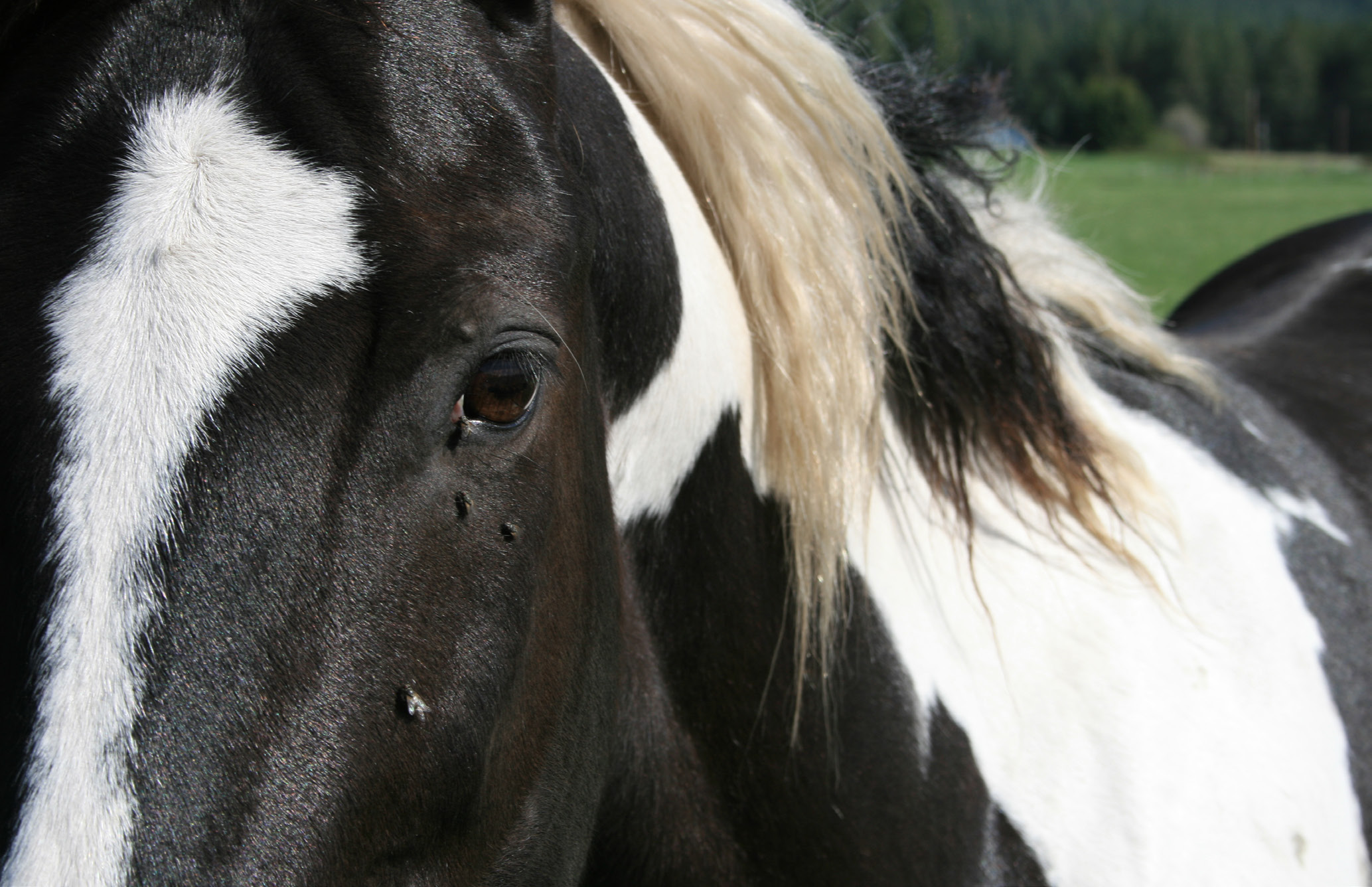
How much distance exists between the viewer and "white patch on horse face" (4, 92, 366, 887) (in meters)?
0.78

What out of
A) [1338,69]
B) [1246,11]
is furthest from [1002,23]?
[1246,11]

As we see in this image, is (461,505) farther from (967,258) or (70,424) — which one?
(967,258)

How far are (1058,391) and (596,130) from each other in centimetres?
85

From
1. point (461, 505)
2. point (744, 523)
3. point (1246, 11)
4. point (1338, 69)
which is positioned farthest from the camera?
point (1246, 11)

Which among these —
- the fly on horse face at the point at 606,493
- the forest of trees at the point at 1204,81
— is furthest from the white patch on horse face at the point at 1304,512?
the forest of trees at the point at 1204,81

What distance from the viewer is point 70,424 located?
2.70 ft

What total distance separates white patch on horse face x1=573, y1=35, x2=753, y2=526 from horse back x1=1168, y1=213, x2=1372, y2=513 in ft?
5.08

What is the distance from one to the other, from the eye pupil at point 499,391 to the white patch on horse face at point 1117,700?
2.12ft

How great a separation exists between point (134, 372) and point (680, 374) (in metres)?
0.64

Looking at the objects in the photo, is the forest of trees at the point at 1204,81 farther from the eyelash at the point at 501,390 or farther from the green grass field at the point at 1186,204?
the eyelash at the point at 501,390

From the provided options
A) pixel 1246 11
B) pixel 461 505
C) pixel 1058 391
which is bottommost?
pixel 1246 11

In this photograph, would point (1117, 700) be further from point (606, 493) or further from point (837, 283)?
point (606, 493)

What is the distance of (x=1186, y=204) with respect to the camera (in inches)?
1065

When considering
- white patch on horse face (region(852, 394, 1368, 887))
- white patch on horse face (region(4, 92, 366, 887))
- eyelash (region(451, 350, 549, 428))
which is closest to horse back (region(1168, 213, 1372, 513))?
white patch on horse face (region(852, 394, 1368, 887))
